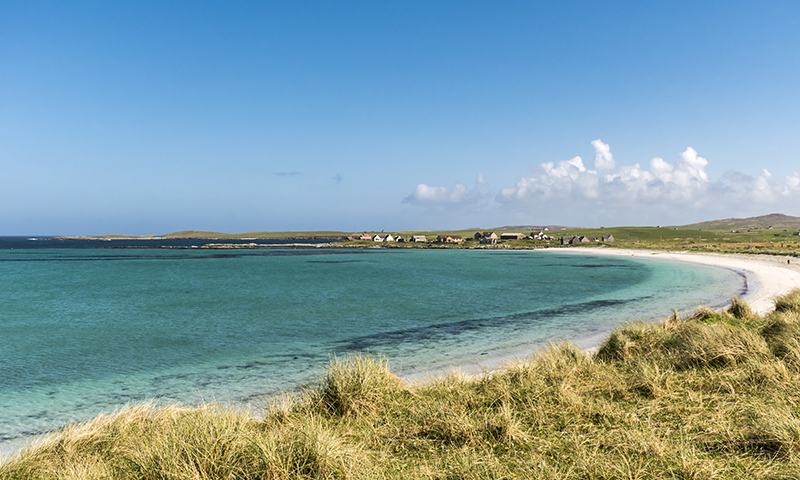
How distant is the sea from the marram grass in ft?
14.3

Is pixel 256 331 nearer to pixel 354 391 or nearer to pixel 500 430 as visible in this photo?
pixel 354 391

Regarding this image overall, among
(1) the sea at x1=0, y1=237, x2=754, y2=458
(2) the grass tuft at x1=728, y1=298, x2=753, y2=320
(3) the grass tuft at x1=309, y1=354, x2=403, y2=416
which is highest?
(3) the grass tuft at x1=309, y1=354, x2=403, y2=416

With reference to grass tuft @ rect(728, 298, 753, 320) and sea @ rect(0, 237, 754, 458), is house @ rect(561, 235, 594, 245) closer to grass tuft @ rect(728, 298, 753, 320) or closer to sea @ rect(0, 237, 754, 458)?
sea @ rect(0, 237, 754, 458)

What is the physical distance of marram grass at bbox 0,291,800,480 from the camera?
16.8ft

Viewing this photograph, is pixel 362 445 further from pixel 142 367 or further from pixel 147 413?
pixel 142 367

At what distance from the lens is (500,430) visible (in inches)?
252

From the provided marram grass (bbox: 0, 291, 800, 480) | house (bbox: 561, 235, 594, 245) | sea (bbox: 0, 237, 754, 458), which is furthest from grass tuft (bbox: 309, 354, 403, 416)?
house (bbox: 561, 235, 594, 245)

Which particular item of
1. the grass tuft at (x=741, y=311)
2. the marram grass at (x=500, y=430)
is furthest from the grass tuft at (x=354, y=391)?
the grass tuft at (x=741, y=311)

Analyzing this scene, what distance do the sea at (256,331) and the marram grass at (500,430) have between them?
4.36 meters

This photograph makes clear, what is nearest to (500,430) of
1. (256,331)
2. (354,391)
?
(354,391)

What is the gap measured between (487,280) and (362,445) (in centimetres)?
4479

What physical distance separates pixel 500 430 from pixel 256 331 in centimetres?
1874

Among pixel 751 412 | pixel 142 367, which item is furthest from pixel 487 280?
pixel 751 412

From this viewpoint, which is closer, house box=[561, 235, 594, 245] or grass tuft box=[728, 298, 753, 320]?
grass tuft box=[728, 298, 753, 320]
